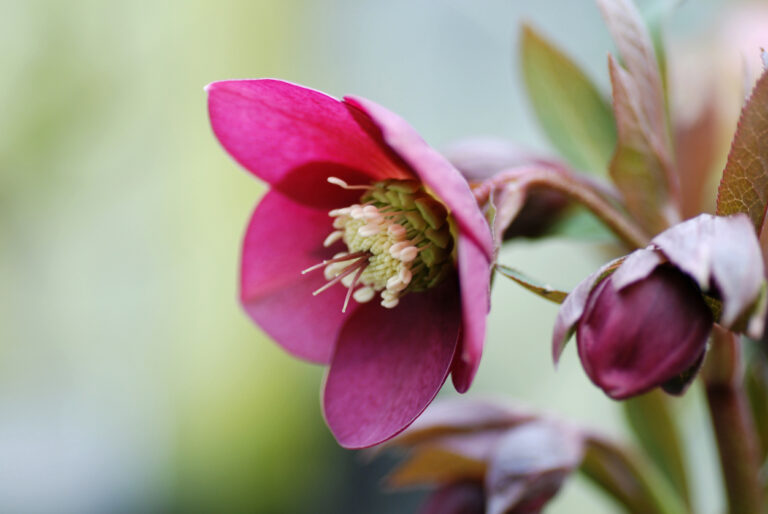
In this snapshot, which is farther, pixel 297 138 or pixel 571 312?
pixel 297 138

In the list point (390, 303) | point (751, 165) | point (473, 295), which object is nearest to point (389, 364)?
point (390, 303)

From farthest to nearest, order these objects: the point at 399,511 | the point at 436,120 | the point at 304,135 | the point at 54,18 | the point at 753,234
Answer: the point at 436,120
the point at 399,511
the point at 54,18
the point at 304,135
the point at 753,234

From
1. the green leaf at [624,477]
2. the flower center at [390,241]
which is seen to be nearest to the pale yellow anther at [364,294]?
the flower center at [390,241]

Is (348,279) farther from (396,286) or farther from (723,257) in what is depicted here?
(723,257)

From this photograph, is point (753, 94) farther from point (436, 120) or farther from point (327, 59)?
point (327, 59)

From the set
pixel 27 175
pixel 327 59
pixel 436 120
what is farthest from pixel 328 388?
pixel 327 59

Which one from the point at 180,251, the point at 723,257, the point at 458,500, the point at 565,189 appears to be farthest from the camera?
the point at 180,251

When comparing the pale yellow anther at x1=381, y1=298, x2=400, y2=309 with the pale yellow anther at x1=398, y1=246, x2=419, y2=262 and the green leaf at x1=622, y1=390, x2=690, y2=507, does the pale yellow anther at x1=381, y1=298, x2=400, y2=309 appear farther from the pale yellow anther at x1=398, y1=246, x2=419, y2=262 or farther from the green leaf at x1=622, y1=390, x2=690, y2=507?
the green leaf at x1=622, y1=390, x2=690, y2=507
